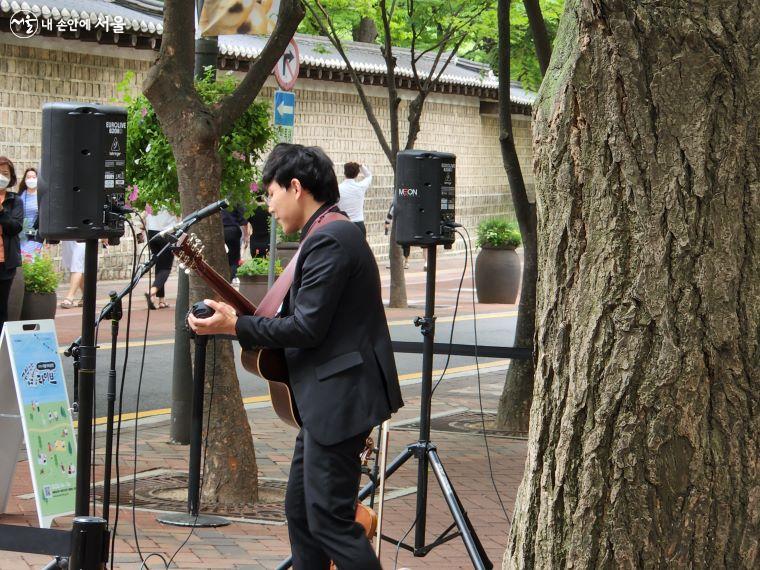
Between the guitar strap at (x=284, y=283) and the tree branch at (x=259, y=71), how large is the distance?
2.64 metres

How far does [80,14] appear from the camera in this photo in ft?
63.0

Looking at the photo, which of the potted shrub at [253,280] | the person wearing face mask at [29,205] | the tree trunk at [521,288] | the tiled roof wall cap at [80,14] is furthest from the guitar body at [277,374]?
the tiled roof wall cap at [80,14]

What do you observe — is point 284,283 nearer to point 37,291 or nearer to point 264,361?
point 264,361

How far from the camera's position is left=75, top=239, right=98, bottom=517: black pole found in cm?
473

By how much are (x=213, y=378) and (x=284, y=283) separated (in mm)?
2528

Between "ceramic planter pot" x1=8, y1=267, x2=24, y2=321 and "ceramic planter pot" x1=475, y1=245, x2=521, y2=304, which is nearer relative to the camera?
"ceramic planter pot" x1=8, y1=267, x2=24, y2=321

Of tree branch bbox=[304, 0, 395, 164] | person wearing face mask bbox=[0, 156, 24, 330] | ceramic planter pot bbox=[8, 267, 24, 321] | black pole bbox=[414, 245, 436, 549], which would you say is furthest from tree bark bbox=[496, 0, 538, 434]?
tree branch bbox=[304, 0, 395, 164]

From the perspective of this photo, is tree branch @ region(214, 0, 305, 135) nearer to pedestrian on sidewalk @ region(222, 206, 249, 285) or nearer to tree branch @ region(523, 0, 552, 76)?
tree branch @ region(523, 0, 552, 76)

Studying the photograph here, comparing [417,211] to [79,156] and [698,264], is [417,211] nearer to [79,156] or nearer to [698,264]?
[79,156]

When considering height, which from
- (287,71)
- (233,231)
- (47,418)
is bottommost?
(47,418)

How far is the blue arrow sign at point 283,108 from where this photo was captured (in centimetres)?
1547

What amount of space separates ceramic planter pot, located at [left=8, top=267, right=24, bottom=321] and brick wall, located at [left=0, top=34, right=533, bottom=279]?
7.20 meters

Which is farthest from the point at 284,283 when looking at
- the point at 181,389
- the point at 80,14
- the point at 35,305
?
the point at 80,14

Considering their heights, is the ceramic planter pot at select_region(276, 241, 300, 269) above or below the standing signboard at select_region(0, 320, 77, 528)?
above
